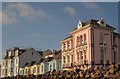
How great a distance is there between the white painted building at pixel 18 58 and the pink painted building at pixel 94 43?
2224 cm

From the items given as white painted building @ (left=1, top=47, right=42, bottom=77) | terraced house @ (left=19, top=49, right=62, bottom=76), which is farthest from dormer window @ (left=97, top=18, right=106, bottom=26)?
white painted building @ (left=1, top=47, right=42, bottom=77)

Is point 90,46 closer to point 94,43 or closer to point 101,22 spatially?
point 94,43

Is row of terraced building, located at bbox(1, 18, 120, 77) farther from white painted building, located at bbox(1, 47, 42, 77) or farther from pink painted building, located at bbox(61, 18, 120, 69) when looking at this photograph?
white painted building, located at bbox(1, 47, 42, 77)

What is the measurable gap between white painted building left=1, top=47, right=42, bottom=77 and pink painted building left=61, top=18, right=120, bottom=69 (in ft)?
73.0

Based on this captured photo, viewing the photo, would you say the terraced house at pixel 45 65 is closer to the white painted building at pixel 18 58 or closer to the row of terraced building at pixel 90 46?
the row of terraced building at pixel 90 46

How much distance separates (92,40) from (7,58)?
35.5 m

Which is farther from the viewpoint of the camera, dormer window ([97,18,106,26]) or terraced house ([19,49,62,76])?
terraced house ([19,49,62,76])

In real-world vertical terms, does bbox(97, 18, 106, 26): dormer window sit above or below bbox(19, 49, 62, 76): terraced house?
above

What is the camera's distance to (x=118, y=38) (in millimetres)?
42344

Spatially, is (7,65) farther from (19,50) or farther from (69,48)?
(69,48)

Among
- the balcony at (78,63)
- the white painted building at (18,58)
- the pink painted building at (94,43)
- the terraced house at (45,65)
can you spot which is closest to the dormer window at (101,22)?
the pink painted building at (94,43)

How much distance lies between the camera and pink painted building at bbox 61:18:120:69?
38125mm

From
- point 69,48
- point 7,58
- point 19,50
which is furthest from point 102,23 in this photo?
point 7,58

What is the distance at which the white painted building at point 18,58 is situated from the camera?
63.3m
